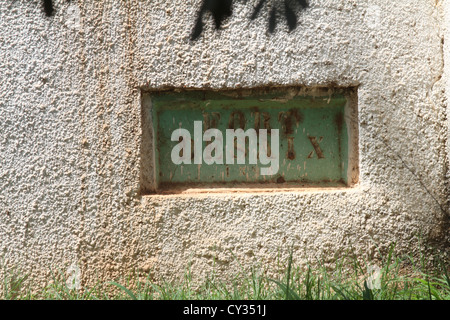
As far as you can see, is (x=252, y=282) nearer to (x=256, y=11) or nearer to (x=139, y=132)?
(x=139, y=132)

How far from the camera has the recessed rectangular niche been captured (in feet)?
5.87

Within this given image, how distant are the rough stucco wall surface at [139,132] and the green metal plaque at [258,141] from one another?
0.11m

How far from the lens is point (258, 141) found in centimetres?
180

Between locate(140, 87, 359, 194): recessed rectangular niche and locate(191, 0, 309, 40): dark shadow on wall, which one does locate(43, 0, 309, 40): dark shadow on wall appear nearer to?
locate(191, 0, 309, 40): dark shadow on wall

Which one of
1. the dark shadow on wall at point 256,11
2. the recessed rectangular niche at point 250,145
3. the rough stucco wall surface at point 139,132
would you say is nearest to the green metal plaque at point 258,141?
the recessed rectangular niche at point 250,145

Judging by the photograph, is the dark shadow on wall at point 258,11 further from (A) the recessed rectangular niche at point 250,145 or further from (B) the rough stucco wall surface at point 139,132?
(A) the recessed rectangular niche at point 250,145

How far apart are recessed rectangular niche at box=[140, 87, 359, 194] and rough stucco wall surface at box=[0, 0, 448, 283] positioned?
105 mm

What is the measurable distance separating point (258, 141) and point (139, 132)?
505 mm

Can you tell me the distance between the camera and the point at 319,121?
1794 millimetres

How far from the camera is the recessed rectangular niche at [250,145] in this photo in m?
1.79

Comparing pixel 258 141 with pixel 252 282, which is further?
pixel 258 141

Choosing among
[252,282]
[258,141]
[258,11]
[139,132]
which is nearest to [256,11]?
[258,11]

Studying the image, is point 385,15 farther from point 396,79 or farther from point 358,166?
point 358,166
